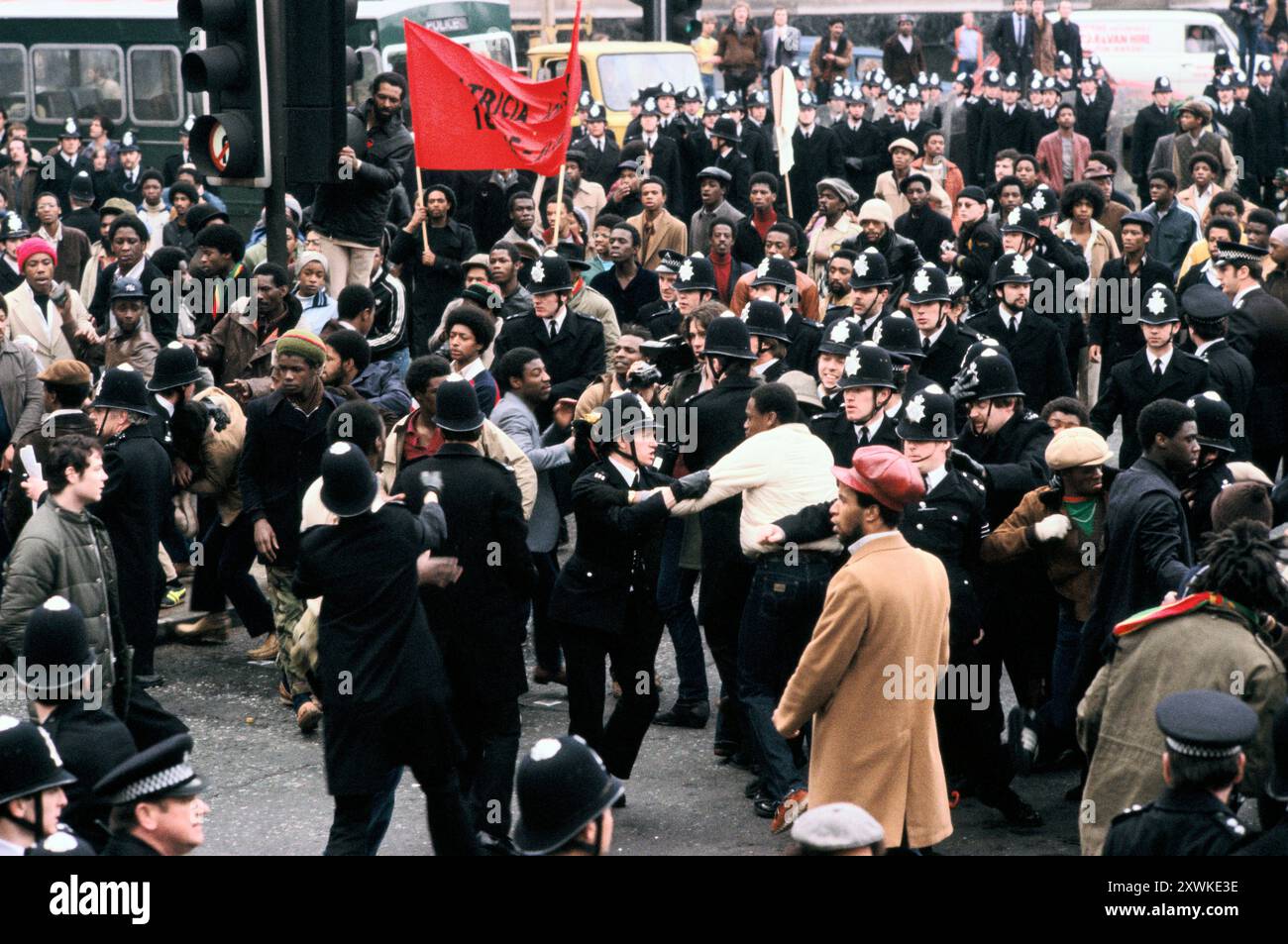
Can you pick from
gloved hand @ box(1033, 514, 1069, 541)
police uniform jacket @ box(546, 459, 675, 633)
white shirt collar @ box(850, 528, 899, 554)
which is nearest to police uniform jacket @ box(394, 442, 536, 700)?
police uniform jacket @ box(546, 459, 675, 633)

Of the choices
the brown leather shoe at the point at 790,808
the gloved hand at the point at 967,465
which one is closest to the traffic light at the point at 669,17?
the gloved hand at the point at 967,465

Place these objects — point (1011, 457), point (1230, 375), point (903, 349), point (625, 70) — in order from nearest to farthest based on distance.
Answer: point (1011, 457)
point (903, 349)
point (1230, 375)
point (625, 70)

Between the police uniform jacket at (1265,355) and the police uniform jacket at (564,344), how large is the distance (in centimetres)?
365

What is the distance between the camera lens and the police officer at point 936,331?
33.3 feet

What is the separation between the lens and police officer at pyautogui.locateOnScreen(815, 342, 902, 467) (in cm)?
822

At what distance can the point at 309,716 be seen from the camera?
8.55m

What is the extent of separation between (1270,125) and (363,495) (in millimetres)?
19040

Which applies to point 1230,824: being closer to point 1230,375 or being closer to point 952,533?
point 952,533

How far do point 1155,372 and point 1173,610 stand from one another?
4107 mm

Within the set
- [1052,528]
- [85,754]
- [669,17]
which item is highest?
[669,17]

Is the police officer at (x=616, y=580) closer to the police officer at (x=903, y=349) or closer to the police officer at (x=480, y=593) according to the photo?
the police officer at (x=480, y=593)

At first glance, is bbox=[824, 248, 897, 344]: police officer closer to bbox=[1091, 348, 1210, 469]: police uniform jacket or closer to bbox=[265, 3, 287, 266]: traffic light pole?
bbox=[1091, 348, 1210, 469]: police uniform jacket

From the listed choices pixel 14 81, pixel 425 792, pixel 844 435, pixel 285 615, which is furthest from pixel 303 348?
pixel 14 81
